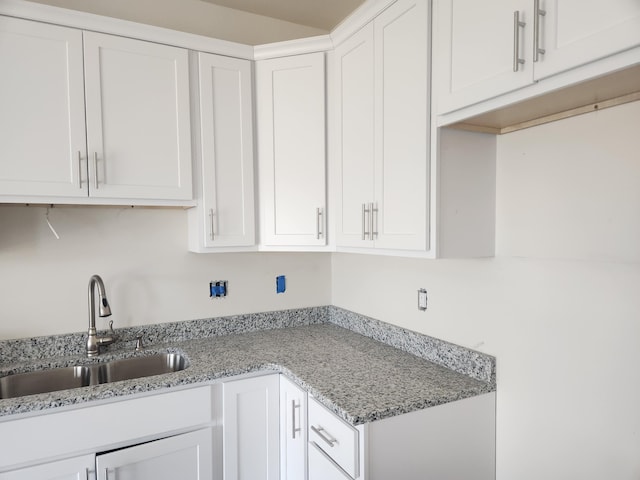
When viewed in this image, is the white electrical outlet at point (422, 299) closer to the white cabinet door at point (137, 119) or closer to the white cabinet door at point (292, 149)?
the white cabinet door at point (292, 149)

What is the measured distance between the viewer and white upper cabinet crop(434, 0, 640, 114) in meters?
0.83

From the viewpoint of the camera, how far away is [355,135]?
1.80 m

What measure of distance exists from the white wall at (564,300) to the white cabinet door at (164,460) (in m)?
1.17

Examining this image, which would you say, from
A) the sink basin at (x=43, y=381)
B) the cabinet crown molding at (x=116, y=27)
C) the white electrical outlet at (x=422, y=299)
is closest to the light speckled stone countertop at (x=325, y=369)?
the sink basin at (x=43, y=381)

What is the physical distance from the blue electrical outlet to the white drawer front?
0.94m

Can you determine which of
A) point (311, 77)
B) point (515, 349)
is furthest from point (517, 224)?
point (311, 77)

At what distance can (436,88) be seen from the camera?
1345 mm

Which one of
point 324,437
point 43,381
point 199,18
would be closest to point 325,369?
point 324,437

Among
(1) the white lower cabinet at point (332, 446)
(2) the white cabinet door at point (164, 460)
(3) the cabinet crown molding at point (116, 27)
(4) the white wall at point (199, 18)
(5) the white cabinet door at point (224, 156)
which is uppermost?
(4) the white wall at point (199, 18)

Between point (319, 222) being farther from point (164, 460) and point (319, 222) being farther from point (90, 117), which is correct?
point (164, 460)

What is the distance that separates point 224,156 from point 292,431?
1325 millimetres

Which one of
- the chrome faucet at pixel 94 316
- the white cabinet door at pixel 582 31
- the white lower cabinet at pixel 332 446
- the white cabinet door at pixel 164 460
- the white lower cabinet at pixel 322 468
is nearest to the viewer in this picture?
the white cabinet door at pixel 582 31

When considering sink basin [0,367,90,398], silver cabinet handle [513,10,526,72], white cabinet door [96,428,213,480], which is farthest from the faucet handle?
silver cabinet handle [513,10,526,72]

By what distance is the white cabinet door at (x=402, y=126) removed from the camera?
1401 millimetres
